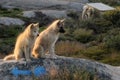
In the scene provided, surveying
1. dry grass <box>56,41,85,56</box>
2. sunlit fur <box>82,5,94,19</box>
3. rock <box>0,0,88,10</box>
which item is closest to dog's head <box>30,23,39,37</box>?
dry grass <box>56,41,85,56</box>

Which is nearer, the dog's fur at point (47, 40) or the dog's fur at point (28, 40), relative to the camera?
the dog's fur at point (28, 40)

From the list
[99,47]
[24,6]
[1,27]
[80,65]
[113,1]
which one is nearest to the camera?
[80,65]

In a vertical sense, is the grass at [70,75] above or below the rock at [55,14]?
above

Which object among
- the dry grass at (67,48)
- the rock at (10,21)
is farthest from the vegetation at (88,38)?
the rock at (10,21)

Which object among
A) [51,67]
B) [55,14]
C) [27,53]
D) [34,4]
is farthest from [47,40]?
[34,4]

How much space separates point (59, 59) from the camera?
13742mm

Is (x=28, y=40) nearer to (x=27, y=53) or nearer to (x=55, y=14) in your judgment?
(x=27, y=53)

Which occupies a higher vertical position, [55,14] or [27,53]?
[27,53]

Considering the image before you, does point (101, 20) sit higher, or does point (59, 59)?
point (59, 59)

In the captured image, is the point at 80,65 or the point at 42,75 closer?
the point at 42,75

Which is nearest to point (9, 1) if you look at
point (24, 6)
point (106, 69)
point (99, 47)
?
point (24, 6)

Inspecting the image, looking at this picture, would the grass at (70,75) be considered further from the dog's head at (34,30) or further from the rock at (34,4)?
the rock at (34,4)

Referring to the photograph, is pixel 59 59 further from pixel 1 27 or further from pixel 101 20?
pixel 101 20

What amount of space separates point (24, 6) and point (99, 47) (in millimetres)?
29903
